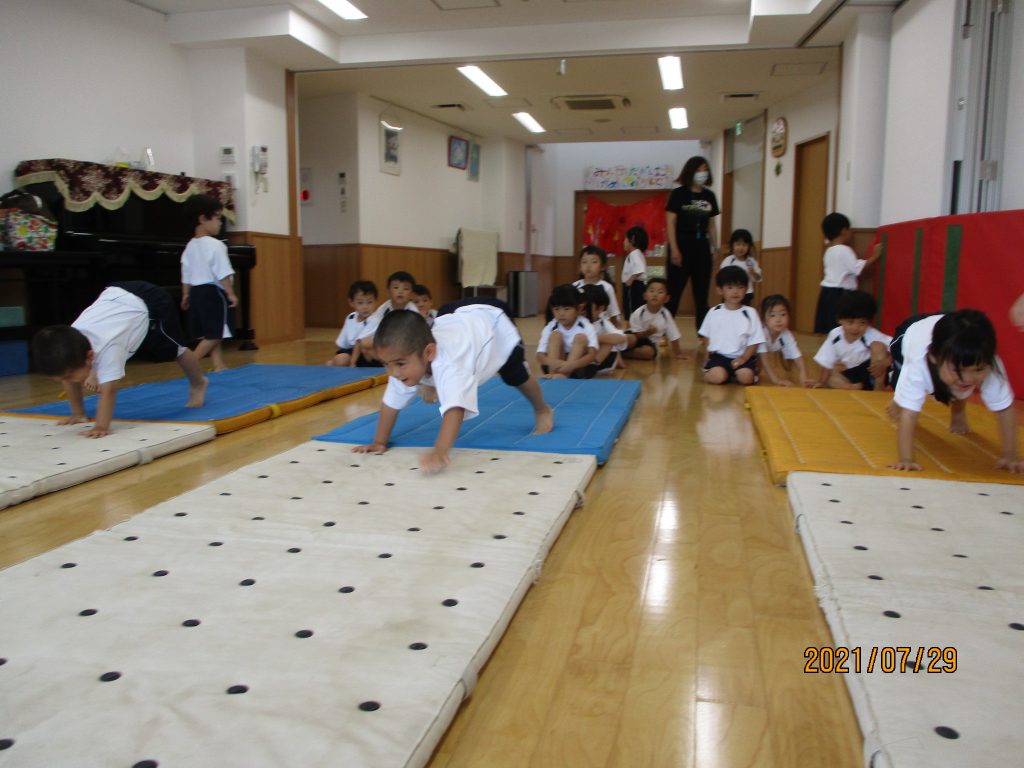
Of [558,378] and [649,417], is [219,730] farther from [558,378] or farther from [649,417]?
[558,378]

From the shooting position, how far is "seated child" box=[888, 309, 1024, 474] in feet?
7.59

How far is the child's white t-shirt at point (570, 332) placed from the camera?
4672 mm

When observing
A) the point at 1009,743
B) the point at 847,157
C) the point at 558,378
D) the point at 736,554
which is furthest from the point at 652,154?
the point at 1009,743

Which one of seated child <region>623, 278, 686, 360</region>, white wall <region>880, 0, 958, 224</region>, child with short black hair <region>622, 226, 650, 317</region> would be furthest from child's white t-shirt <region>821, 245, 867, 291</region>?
child with short black hair <region>622, 226, 650, 317</region>

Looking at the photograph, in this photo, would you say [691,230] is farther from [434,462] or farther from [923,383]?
[434,462]

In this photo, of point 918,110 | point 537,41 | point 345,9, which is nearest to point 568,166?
point 537,41

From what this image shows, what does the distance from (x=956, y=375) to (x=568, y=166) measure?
11.5 metres

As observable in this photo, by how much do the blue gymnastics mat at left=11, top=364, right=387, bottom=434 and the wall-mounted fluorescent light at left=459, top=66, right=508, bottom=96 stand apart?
4.05 metres

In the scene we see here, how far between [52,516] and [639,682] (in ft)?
5.69

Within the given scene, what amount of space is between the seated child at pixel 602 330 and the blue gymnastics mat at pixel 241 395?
53.6 inches

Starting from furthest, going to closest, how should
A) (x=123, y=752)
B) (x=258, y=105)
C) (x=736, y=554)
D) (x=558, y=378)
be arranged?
(x=258, y=105) < (x=558, y=378) < (x=736, y=554) < (x=123, y=752)

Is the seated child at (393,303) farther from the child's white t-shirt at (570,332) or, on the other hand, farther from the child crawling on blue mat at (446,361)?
the child crawling on blue mat at (446,361)

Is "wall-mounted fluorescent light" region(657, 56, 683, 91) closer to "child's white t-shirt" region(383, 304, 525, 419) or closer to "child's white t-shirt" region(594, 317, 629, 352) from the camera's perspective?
"child's white t-shirt" region(594, 317, 629, 352)

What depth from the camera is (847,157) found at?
6.28m
